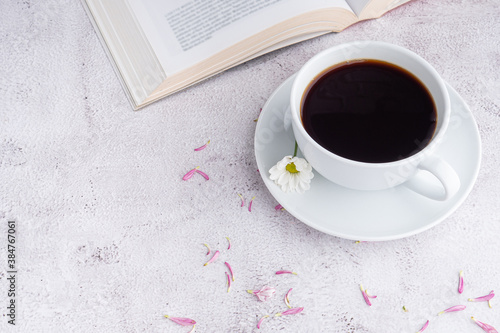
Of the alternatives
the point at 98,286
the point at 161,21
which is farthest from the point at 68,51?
the point at 98,286

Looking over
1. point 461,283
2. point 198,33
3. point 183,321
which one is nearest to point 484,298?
point 461,283

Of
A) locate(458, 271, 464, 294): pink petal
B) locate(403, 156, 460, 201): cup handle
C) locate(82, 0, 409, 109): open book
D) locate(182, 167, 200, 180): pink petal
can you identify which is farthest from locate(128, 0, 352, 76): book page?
locate(458, 271, 464, 294): pink petal

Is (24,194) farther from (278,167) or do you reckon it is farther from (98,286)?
(278,167)

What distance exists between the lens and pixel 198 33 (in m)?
0.92

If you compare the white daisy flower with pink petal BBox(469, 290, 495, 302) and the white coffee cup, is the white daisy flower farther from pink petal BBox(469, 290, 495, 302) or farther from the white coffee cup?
pink petal BBox(469, 290, 495, 302)

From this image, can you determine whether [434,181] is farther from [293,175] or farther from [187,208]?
[187,208]

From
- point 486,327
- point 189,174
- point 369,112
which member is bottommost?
point 486,327

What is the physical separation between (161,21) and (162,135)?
205 millimetres

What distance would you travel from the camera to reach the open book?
35.8 inches

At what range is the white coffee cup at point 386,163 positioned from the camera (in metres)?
0.67

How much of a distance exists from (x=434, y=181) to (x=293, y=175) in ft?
0.65

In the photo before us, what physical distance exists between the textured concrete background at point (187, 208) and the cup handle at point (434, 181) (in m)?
0.11

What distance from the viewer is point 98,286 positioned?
794mm

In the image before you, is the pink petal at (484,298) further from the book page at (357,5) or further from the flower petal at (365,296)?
the book page at (357,5)
